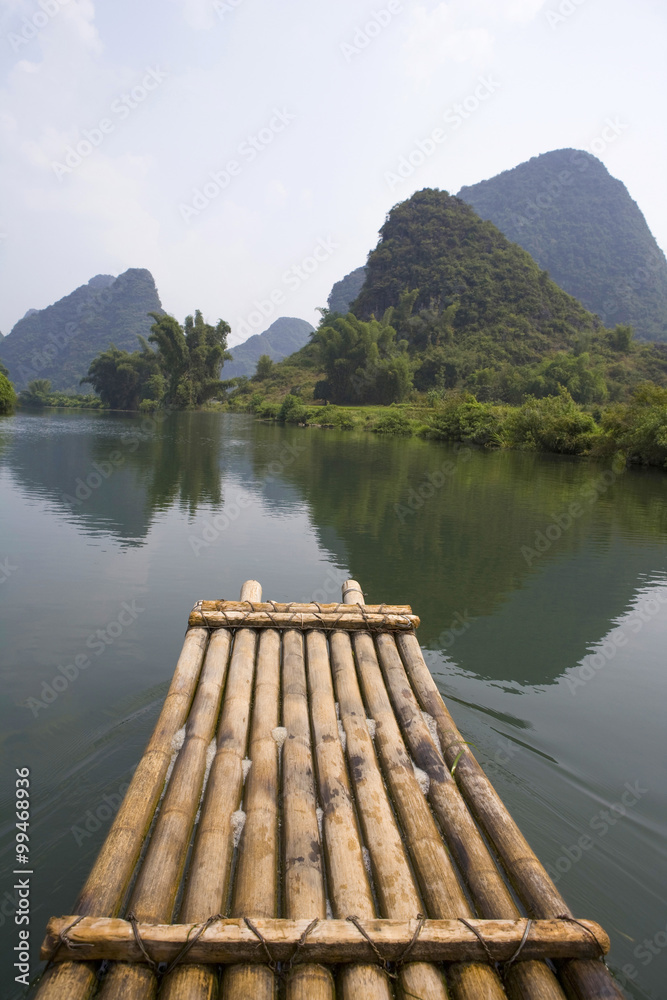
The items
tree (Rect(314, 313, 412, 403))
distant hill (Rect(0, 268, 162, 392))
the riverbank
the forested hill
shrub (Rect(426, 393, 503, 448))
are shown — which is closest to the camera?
the riverbank

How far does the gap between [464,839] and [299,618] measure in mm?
2290

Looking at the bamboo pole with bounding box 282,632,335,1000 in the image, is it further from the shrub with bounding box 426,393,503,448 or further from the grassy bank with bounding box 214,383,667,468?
the shrub with bounding box 426,393,503,448

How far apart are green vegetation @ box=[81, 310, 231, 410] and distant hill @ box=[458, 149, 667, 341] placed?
79.9 m

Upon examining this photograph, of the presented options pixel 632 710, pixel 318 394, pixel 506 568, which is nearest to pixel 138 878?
pixel 632 710

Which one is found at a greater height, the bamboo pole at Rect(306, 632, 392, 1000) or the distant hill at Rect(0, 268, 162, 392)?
the distant hill at Rect(0, 268, 162, 392)

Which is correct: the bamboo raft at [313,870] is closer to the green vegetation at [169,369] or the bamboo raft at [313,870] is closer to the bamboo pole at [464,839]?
the bamboo pole at [464,839]

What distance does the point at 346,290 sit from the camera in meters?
157

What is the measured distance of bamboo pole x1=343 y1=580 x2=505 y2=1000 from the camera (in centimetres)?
190

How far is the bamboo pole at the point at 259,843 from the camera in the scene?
1852 millimetres

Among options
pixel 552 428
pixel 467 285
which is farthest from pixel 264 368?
pixel 552 428

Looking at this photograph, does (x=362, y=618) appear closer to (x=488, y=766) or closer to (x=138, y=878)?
(x=488, y=766)

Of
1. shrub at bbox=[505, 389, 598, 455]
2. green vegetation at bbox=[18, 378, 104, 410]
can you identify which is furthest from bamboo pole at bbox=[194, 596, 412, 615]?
green vegetation at bbox=[18, 378, 104, 410]

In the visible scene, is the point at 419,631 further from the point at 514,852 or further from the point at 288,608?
the point at 514,852

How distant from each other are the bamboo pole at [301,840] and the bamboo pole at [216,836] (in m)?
0.24
